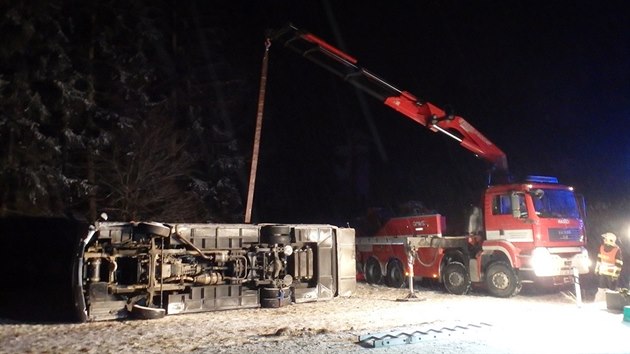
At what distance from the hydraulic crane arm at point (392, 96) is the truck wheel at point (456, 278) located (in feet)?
10.1

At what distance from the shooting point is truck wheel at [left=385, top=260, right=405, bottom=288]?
54.6 ft

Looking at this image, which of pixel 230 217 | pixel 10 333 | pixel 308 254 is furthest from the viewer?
pixel 230 217

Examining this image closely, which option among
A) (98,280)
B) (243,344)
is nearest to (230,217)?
(98,280)

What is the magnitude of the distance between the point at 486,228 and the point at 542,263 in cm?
180

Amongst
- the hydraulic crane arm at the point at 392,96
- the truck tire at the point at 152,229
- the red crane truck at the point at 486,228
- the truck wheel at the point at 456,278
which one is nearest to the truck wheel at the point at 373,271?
the red crane truck at the point at 486,228

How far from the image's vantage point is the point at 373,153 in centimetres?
3791

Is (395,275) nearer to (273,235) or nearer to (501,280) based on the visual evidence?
(501,280)

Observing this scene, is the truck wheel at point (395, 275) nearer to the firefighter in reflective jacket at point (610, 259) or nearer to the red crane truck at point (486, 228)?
the red crane truck at point (486, 228)

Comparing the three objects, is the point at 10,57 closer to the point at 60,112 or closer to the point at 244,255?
the point at 60,112

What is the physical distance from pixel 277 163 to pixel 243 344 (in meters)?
25.2

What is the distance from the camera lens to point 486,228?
1377 cm

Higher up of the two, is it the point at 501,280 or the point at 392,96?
the point at 392,96

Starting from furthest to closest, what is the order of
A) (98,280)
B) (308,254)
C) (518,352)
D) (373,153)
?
(373,153)
(308,254)
(98,280)
(518,352)

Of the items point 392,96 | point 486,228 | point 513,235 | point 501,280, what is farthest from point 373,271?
point 392,96
